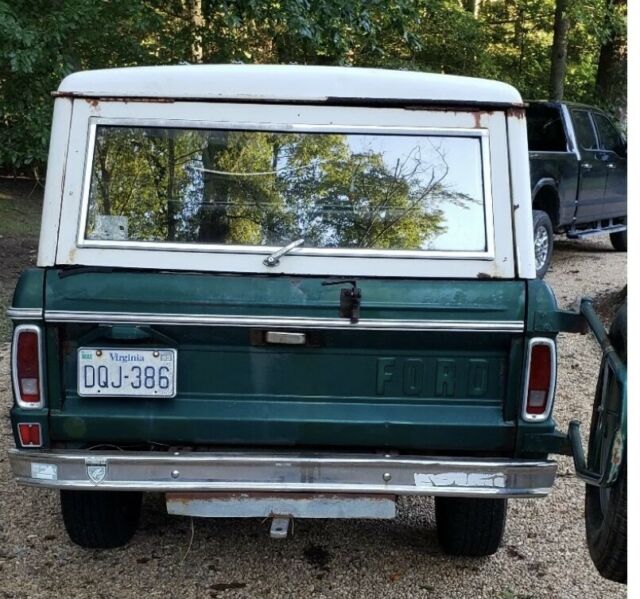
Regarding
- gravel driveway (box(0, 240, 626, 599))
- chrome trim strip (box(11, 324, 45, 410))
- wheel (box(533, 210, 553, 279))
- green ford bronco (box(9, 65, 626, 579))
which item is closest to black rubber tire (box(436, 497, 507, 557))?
gravel driveway (box(0, 240, 626, 599))

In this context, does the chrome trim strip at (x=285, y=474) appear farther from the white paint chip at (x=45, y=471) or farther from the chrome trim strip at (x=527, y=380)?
the chrome trim strip at (x=527, y=380)

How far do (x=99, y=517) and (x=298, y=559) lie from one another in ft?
3.01

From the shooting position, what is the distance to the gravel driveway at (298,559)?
139 inches

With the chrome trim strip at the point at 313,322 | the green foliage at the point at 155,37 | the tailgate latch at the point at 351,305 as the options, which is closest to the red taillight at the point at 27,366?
the chrome trim strip at the point at 313,322

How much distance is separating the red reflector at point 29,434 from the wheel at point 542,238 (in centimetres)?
703

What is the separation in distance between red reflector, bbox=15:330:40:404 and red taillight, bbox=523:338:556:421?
6.10ft

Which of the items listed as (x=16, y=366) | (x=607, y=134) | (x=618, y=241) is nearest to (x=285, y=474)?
(x=16, y=366)

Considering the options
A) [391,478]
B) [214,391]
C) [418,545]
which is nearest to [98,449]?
[214,391]

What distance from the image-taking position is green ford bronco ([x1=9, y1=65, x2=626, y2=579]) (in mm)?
3105

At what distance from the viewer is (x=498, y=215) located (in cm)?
332

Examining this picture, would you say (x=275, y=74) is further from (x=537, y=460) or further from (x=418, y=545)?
(x=418, y=545)

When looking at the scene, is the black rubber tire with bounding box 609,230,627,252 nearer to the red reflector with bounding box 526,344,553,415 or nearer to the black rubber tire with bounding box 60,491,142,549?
the red reflector with bounding box 526,344,553,415

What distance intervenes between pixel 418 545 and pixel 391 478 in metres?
1.02

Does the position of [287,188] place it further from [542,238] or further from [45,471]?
[542,238]
